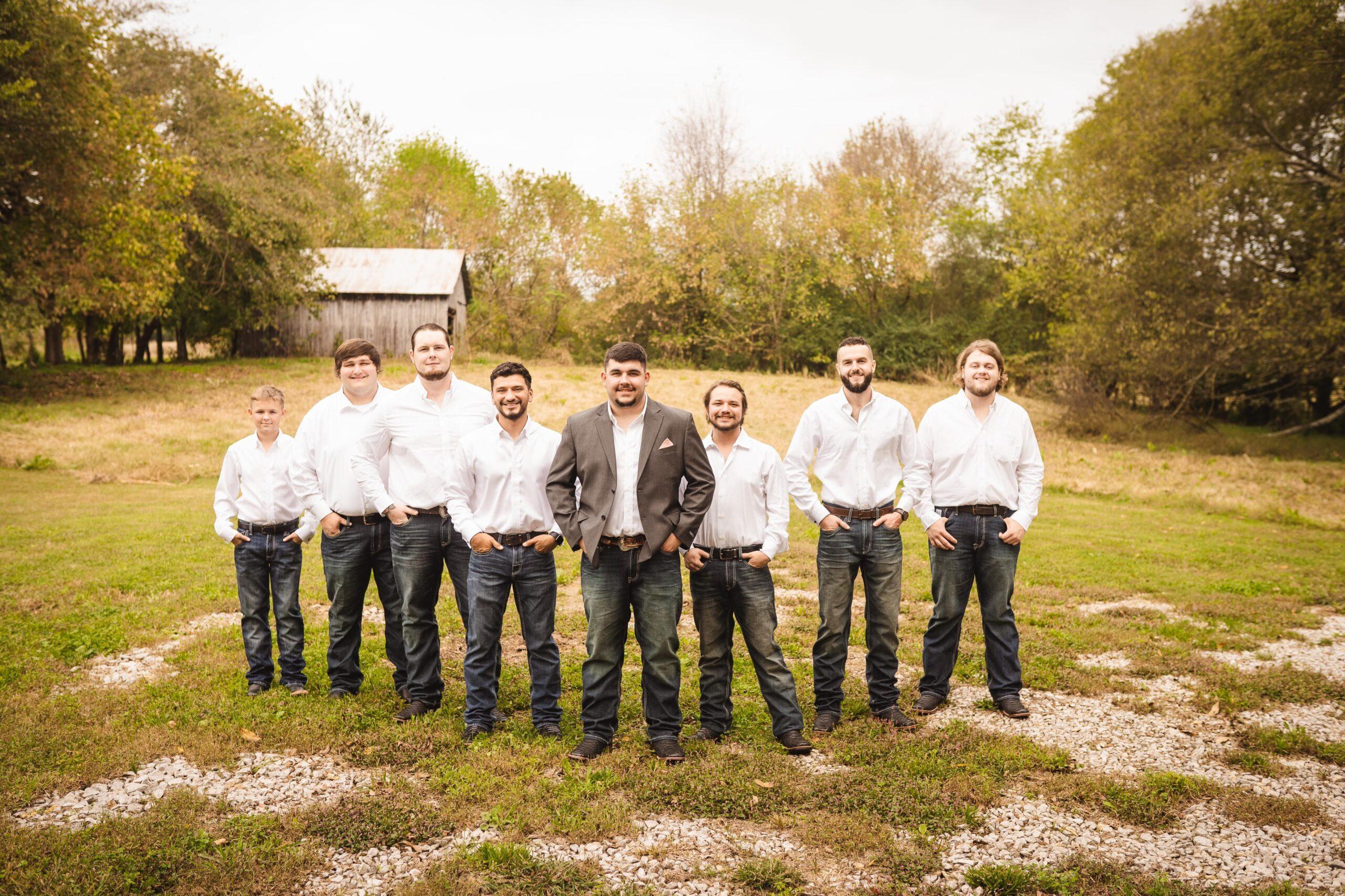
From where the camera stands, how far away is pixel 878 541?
230 inches

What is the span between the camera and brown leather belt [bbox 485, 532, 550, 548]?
18.0ft

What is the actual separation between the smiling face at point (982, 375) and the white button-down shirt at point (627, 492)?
242cm

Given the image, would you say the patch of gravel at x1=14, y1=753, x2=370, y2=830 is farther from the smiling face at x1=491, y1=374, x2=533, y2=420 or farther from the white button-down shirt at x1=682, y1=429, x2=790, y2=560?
the white button-down shirt at x1=682, y1=429, x2=790, y2=560

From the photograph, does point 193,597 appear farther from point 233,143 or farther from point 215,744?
point 233,143

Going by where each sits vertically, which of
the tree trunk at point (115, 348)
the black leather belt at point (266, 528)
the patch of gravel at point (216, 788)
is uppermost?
the tree trunk at point (115, 348)

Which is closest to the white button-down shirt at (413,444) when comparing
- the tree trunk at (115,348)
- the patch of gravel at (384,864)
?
the patch of gravel at (384,864)

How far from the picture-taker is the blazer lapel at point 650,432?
519 centimetres

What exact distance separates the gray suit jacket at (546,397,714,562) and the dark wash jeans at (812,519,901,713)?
1.04 m

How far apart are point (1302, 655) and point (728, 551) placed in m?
5.69

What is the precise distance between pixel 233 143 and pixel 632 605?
33241mm

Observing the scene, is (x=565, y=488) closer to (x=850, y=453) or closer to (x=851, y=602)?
(x=850, y=453)

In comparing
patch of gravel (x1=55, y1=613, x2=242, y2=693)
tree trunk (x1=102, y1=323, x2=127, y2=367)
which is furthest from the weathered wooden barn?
patch of gravel (x1=55, y1=613, x2=242, y2=693)

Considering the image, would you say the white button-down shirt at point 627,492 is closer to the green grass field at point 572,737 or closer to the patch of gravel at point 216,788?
the green grass field at point 572,737

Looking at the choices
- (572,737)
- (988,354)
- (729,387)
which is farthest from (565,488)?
(988,354)
